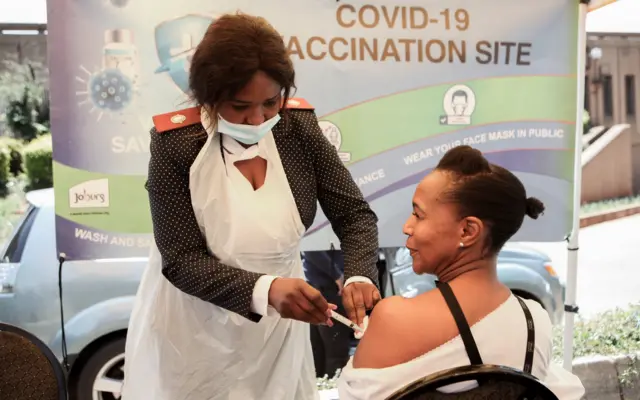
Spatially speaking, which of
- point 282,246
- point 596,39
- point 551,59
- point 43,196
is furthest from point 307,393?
point 596,39

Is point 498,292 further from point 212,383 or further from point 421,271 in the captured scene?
point 212,383

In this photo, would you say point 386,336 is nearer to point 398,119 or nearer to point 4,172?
point 398,119

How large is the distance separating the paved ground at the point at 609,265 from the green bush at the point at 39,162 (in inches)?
99.2

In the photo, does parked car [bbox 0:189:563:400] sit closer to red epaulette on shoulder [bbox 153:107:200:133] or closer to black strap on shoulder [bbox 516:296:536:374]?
red epaulette on shoulder [bbox 153:107:200:133]

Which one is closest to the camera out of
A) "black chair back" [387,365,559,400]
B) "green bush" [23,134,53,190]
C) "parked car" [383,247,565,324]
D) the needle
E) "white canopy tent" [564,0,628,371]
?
"black chair back" [387,365,559,400]

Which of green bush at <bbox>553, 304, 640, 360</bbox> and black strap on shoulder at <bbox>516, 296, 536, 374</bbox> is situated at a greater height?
black strap on shoulder at <bbox>516, 296, 536, 374</bbox>

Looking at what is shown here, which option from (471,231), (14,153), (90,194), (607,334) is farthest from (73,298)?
(607,334)

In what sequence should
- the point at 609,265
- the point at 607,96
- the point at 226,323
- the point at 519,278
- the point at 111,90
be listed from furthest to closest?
the point at 609,265
the point at 607,96
the point at 519,278
the point at 111,90
the point at 226,323

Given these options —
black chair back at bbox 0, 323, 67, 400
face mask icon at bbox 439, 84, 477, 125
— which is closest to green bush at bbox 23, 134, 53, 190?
black chair back at bbox 0, 323, 67, 400

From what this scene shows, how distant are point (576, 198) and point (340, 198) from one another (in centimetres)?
134

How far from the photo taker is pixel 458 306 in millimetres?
1014

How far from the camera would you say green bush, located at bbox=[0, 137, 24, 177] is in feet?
7.98

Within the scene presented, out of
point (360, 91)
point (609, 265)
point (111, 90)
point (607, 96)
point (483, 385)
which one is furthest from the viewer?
point (609, 265)

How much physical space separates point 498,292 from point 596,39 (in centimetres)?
229
